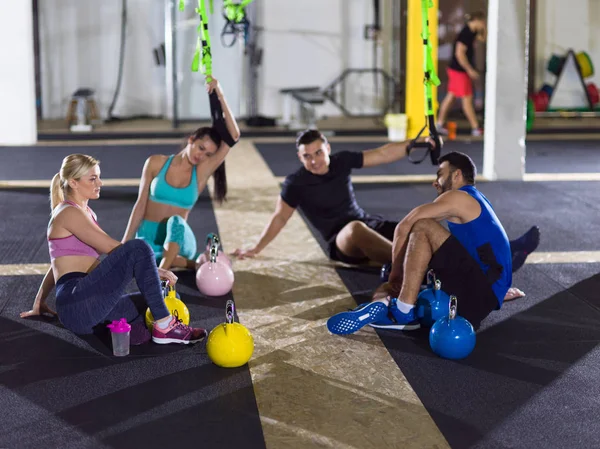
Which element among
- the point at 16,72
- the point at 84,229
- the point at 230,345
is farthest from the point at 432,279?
the point at 16,72

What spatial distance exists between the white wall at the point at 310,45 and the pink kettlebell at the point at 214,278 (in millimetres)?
11788

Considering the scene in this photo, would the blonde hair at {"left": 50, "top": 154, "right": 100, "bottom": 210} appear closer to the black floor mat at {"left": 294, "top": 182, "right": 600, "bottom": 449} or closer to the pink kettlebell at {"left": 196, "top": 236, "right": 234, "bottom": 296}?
the pink kettlebell at {"left": 196, "top": 236, "right": 234, "bottom": 296}

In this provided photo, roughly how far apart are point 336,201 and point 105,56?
11.7 meters

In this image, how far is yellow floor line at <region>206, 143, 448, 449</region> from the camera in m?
3.42

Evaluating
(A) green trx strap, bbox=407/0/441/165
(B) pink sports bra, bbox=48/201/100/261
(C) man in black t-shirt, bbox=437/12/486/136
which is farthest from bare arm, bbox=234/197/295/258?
(C) man in black t-shirt, bbox=437/12/486/136

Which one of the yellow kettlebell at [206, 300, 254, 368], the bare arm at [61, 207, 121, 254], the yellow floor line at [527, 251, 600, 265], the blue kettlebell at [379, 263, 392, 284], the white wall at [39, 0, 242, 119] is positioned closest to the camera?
the yellow kettlebell at [206, 300, 254, 368]

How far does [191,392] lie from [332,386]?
615mm

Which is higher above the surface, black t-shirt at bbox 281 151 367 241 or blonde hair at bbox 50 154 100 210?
blonde hair at bbox 50 154 100 210

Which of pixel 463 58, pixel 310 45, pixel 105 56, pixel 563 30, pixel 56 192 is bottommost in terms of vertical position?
pixel 56 192

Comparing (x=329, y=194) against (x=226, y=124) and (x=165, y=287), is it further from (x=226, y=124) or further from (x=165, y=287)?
(x=165, y=287)

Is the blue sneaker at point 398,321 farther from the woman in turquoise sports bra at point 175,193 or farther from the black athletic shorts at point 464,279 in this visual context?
the woman in turquoise sports bra at point 175,193

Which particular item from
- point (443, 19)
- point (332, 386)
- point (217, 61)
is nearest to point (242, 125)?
point (217, 61)

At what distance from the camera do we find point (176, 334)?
14.3 ft

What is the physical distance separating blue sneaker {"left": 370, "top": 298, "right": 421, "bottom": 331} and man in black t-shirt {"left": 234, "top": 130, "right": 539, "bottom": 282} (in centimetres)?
114
